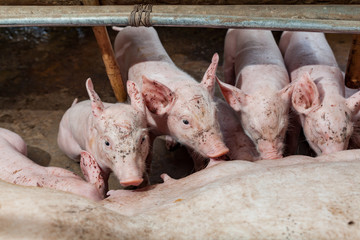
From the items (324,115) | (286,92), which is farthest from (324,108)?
(286,92)

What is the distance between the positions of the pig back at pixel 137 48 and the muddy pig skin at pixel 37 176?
1330 millimetres

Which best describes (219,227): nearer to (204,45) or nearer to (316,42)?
(316,42)

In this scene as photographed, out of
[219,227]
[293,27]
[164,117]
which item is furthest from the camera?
[164,117]

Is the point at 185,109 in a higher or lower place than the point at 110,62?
lower

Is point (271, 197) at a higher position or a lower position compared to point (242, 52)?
lower

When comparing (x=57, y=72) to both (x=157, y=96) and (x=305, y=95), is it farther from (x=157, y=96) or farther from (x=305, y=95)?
(x=305, y=95)

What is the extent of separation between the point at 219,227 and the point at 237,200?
6.9 inches

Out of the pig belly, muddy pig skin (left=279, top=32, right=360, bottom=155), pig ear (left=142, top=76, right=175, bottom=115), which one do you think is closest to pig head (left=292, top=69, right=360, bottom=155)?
muddy pig skin (left=279, top=32, right=360, bottom=155)

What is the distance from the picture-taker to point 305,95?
2723mm

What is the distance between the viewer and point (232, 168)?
201cm

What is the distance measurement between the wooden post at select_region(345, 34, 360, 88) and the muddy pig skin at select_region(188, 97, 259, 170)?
120 centimetres

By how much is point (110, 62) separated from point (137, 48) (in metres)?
0.33

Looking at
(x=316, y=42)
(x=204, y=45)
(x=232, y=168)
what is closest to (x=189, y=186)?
(x=232, y=168)

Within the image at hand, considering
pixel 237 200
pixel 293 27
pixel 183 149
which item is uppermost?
pixel 293 27
